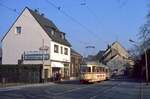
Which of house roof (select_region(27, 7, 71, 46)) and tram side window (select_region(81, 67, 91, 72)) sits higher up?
house roof (select_region(27, 7, 71, 46))

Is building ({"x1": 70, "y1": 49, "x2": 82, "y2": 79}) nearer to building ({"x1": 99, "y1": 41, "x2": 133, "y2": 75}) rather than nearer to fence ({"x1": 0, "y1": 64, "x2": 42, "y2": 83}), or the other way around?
fence ({"x1": 0, "y1": 64, "x2": 42, "y2": 83})

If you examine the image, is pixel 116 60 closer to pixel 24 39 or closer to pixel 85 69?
pixel 24 39

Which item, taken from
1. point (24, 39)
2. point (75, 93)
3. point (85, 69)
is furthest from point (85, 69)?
point (75, 93)

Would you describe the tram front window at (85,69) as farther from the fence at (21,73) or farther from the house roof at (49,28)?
the house roof at (49,28)

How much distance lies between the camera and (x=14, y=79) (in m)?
66.1

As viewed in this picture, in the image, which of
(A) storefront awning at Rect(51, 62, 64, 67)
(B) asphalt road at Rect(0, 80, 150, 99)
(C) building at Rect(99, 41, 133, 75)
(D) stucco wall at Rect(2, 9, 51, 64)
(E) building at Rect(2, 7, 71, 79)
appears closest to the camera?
(B) asphalt road at Rect(0, 80, 150, 99)

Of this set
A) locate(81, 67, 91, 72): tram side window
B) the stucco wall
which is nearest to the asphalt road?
locate(81, 67, 91, 72): tram side window

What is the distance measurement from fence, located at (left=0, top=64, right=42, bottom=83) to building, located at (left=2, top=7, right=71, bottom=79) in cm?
222

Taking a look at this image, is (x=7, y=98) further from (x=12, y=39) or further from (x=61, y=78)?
(x=61, y=78)

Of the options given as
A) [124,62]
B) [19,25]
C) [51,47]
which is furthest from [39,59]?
[124,62]

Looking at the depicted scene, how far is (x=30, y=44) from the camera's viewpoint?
6919 centimetres

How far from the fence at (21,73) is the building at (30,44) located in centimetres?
222

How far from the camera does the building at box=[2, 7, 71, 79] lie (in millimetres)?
67812

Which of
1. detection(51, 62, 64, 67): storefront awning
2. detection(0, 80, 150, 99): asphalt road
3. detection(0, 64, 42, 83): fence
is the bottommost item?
detection(0, 80, 150, 99): asphalt road
